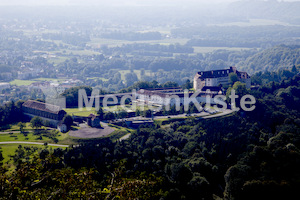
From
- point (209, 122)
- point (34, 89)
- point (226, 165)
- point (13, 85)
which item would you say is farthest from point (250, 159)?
point (13, 85)

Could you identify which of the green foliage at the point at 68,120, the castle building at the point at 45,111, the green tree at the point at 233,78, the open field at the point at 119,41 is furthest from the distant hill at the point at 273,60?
the green foliage at the point at 68,120

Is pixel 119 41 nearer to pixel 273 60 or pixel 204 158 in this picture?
pixel 273 60

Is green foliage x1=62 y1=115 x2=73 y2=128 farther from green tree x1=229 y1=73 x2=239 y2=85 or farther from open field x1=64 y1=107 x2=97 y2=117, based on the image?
green tree x1=229 y1=73 x2=239 y2=85

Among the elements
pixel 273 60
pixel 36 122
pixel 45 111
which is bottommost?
pixel 36 122

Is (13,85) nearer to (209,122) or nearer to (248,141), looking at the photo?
(209,122)

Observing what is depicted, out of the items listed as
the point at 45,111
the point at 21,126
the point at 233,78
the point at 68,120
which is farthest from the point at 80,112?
the point at 233,78

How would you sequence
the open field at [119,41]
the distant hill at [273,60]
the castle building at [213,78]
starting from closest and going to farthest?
the castle building at [213,78] < the distant hill at [273,60] < the open field at [119,41]

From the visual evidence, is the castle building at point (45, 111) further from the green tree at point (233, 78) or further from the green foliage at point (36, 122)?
the green tree at point (233, 78)
